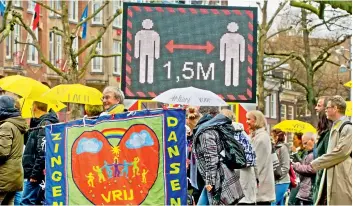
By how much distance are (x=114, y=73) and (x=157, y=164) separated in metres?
55.5

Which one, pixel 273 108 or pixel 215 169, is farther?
pixel 273 108

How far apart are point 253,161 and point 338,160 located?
0.96 metres

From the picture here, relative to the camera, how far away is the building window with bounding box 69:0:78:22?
61.5 m

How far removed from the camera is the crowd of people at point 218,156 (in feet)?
39.4

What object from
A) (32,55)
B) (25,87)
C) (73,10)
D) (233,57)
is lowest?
(25,87)

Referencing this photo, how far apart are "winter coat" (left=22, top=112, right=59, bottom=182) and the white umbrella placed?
5.24 feet

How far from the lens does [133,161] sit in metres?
12.2

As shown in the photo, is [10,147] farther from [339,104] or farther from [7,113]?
[339,104]

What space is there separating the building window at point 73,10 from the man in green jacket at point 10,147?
4860 cm

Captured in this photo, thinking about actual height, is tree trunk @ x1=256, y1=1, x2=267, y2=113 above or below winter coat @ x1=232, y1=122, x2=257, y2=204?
above

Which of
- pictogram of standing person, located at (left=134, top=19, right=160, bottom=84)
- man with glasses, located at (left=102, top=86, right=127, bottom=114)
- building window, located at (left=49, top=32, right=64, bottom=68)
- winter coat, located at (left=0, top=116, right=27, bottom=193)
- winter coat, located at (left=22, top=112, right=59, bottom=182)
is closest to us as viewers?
winter coat, located at (left=0, top=116, right=27, bottom=193)

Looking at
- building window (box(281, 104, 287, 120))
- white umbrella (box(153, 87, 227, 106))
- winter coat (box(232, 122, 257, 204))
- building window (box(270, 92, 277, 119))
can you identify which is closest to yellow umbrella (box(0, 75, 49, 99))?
white umbrella (box(153, 87, 227, 106))

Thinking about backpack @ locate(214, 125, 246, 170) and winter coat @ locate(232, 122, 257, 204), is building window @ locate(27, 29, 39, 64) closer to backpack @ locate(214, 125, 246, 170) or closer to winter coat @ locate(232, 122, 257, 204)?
winter coat @ locate(232, 122, 257, 204)

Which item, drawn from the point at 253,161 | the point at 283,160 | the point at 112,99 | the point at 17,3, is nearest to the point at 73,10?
the point at 17,3
